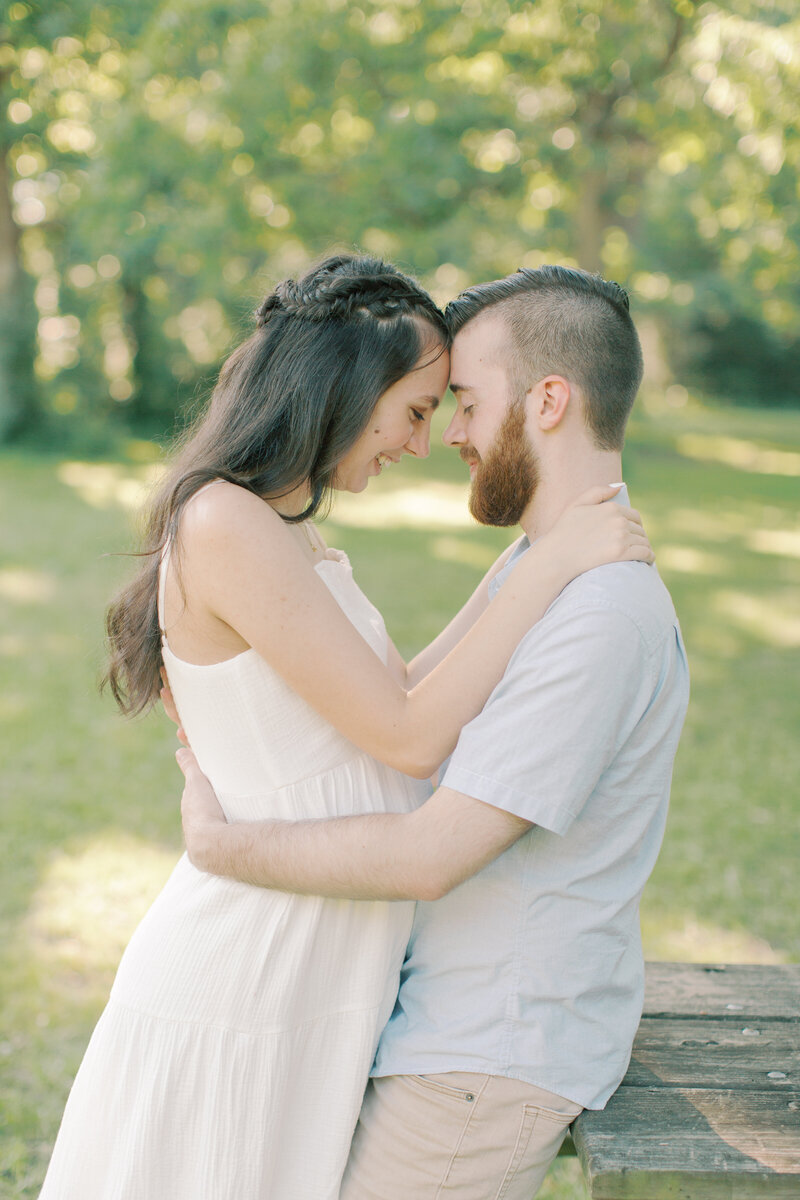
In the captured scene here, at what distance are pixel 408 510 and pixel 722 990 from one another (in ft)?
39.6

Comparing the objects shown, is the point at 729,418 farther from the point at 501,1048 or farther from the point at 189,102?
the point at 501,1048

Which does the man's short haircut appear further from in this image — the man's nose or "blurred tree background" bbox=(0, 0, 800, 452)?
"blurred tree background" bbox=(0, 0, 800, 452)

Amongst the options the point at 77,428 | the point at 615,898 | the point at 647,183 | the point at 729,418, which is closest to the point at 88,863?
the point at 615,898

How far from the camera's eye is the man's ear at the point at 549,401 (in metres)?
2.04

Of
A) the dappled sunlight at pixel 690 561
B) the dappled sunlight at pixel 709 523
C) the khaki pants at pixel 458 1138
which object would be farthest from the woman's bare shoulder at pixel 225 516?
the dappled sunlight at pixel 709 523

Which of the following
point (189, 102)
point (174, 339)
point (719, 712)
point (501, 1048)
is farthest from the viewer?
point (174, 339)

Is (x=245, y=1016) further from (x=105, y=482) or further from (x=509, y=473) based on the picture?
(x=105, y=482)

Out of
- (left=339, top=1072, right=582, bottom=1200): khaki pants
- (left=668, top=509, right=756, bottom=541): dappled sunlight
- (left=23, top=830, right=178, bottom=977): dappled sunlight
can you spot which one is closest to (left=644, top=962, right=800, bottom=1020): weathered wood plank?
(left=339, top=1072, right=582, bottom=1200): khaki pants

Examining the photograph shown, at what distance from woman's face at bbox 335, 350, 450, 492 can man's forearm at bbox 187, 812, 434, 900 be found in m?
0.66

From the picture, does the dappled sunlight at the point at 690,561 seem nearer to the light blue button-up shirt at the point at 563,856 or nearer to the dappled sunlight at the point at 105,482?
the dappled sunlight at the point at 105,482

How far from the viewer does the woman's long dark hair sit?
2039 millimetres

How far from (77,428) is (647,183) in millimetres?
11320

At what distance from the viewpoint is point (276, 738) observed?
6.57 feet

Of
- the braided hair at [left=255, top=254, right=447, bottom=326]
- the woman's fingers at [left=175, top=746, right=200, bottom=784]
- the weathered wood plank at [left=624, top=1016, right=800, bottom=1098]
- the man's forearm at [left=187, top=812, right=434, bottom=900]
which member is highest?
the braided hair at [left=255, top=254, right=447, bottom=326]
